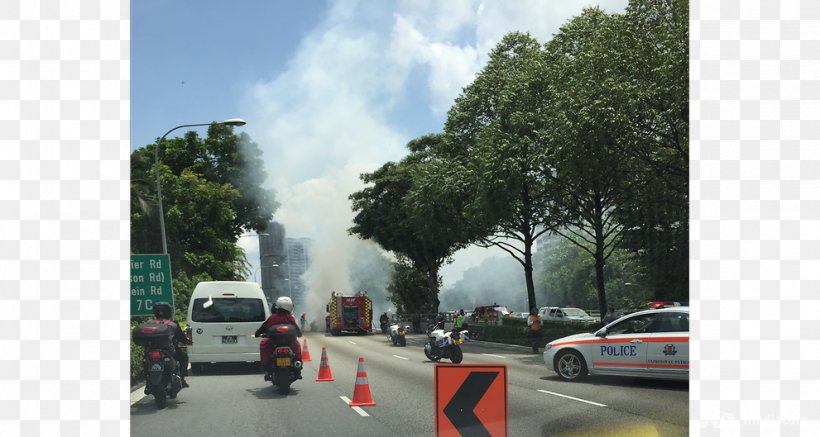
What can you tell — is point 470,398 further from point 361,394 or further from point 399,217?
point 399,217

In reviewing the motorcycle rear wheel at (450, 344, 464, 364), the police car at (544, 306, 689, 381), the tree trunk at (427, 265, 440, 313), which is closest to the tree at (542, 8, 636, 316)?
the motorcycle rear wheel at (450, 344, 464, 364)

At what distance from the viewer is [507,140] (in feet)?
94.1

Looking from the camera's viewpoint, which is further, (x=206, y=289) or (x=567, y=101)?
(x=567, y=101)

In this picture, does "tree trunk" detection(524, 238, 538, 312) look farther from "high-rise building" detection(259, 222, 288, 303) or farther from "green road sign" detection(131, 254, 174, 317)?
"high-rise building" detection(259, 222, 288, 303)

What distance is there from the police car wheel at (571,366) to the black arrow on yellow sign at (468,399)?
Answer: 11133mm

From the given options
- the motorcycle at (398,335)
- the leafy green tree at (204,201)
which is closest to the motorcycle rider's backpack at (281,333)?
the leafy green tree at (204,201)

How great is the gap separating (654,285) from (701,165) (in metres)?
23.1

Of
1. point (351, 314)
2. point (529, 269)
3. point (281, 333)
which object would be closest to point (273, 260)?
point (351, 314)

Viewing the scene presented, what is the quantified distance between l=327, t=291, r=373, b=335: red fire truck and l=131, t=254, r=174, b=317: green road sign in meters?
35.9

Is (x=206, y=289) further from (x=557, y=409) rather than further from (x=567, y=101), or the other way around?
(x=567, y=101)

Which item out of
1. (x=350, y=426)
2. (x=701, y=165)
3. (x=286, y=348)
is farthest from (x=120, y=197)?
(x=701, y=165)

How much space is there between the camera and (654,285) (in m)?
33.0

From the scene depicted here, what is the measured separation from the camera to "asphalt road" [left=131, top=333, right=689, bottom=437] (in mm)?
9391

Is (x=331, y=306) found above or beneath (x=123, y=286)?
beneath
